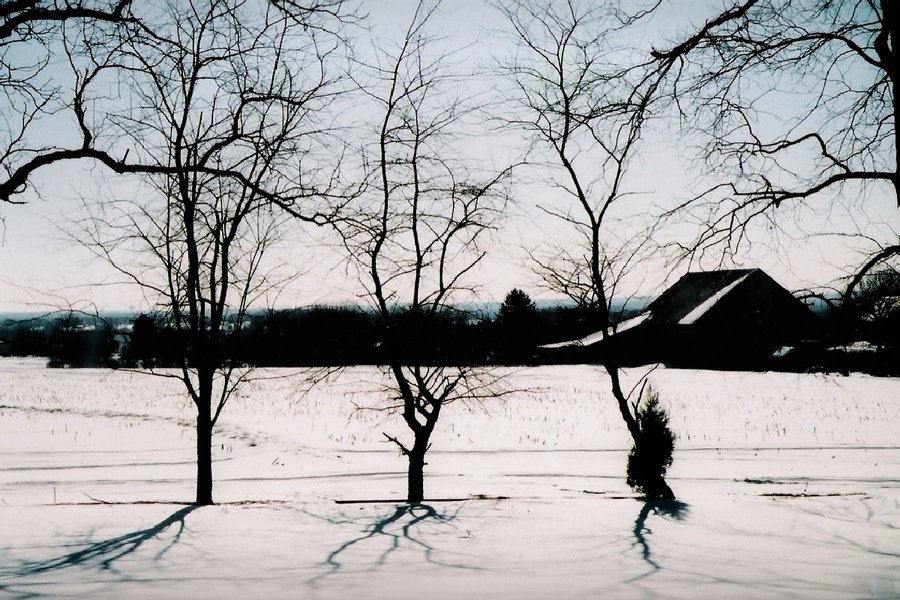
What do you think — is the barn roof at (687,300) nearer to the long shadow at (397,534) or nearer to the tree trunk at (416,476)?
the tree trunk at (416,476)

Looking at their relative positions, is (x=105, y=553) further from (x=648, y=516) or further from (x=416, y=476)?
(x=648, y=516)

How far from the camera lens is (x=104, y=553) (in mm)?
5922

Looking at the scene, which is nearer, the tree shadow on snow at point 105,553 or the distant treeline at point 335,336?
the tree shadow on snow at point 105,553

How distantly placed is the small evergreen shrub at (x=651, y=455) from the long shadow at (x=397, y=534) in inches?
166

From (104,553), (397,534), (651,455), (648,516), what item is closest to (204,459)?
(104,553)

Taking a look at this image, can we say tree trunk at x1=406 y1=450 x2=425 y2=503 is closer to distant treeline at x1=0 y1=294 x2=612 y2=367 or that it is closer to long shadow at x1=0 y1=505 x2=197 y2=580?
distant treeline at x1=0 y1=294 x2=612 y2=367

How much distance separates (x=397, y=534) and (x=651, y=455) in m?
5.85

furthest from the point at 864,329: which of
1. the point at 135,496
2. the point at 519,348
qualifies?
the point at 519,348

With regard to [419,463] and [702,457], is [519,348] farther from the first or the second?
[419,463]

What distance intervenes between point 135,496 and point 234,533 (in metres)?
7.28

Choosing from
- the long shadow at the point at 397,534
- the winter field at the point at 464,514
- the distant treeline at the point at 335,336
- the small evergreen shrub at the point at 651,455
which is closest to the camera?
the winter field at the point at 464,514

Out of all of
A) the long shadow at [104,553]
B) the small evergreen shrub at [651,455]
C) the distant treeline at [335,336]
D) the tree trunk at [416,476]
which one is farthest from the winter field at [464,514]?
the distant treeline at [335,336]

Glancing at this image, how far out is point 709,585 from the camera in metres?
5.00

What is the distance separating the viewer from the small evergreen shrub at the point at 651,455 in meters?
Result: 11.1
